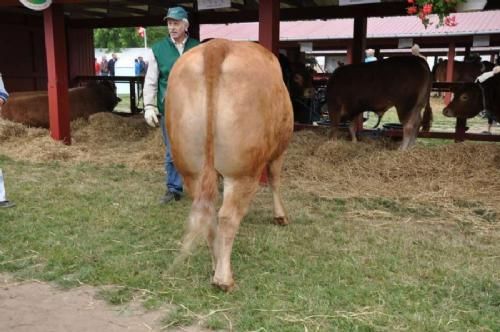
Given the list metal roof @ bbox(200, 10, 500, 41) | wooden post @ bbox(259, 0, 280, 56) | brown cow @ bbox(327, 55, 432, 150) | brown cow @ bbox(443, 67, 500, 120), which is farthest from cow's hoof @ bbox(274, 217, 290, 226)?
metal roof @ bbox(200, 10, 500, 41)

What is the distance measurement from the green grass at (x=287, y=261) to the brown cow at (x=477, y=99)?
9.10ft

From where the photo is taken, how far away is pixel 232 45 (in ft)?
10.1

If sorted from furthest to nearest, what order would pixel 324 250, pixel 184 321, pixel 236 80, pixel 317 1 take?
pixel 317 1 → pixel 324 250 → pixel 236 80 → pixel 184 321

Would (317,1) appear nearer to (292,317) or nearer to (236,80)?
(236,80)

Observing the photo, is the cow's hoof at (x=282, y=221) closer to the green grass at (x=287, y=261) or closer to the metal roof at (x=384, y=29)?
the green grass at (x=287, y=261)

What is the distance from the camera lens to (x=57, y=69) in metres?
7.79

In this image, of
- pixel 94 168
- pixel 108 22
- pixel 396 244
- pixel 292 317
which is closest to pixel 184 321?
pixel 292 317

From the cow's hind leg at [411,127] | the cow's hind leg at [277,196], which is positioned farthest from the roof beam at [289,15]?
the cow's hind leg at [277,196]

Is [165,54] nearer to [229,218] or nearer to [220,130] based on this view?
[220,130]

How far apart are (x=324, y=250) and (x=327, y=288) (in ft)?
2.24

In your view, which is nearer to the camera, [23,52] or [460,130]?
[460,130]

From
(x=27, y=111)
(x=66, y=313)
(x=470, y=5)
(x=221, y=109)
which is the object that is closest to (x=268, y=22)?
(x=470, y=5)

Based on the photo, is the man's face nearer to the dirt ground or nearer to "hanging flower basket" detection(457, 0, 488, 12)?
the dirt ground

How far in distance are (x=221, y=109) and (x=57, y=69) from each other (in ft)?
19.4
